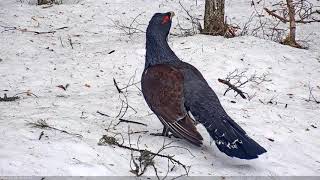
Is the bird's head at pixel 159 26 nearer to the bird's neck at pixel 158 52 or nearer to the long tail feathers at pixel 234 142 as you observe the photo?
the bird's neck at pixel 158 52

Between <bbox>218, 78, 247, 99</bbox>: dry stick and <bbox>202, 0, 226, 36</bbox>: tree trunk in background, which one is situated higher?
<bbox>202, 0, 226, 36</bbox>: tree trunk in background

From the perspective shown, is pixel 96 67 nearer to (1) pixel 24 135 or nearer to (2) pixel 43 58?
(2) pixel 43 58

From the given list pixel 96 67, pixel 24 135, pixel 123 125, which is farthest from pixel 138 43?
pixel 24 135

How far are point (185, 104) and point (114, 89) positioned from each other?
2018mm

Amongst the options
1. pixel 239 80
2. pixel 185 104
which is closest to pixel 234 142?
pixel 185 104

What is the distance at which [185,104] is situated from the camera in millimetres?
3838

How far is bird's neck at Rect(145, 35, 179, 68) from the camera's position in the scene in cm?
425

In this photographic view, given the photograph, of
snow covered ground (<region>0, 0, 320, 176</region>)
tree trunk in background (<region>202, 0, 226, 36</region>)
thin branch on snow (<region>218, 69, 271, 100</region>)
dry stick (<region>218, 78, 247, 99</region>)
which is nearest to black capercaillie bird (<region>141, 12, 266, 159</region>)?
snow covered ground (<region>0, 0, 320, 176</region>)

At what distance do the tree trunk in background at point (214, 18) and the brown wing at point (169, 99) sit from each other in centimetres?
370

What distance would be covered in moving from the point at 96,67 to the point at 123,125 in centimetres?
225

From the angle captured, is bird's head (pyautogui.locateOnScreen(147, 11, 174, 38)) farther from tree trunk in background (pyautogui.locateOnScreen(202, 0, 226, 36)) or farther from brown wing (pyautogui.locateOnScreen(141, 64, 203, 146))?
tree trunk in background (pyautogui.locateOnScreen(202, 0, 226, 36))

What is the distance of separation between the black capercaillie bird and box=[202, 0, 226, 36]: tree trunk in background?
11.2 feet

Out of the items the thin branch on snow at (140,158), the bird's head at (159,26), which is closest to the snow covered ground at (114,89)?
the thin branch on snow at (140,158)

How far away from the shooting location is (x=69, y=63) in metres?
6.49
